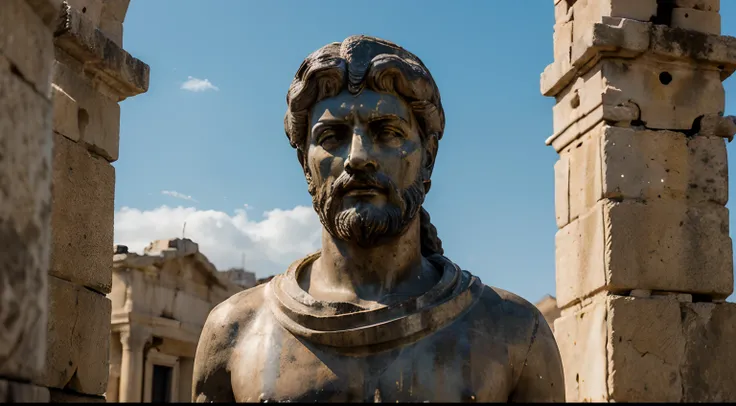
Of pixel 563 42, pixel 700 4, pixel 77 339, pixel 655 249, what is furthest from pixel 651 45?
pixel 77 339

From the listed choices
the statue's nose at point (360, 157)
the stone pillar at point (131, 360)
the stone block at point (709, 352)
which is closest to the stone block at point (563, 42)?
the stone block at point (709, 352)

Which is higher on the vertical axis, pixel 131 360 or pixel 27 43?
pixel 131 360

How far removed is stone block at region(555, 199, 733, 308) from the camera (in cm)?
782

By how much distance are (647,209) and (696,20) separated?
153cm

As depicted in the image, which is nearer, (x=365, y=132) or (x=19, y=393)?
(x=19, y=393)

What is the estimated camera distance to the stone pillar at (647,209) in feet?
25.3

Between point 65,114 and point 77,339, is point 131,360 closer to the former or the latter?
point 77,339

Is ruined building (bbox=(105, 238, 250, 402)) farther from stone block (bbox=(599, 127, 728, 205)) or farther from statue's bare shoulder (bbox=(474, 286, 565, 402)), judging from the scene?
statue's bare shoulder (bbox=(474, 286, 565, 402))

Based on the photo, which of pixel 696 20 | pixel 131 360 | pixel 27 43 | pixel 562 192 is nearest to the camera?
pixel 27 43

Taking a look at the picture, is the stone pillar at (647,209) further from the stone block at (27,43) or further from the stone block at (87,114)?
the stone block at (27,43)

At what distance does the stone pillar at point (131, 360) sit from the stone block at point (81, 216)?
17.1 metres

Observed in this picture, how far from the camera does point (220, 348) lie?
4.05 meters

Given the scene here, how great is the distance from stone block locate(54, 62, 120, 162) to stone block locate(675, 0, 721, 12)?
13.6ft

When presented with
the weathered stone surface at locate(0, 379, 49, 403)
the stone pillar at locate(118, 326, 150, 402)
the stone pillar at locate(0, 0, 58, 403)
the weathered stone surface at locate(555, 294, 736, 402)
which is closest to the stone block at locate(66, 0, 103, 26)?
the weathered stone surface at locate(555, 294, 736, 402)
